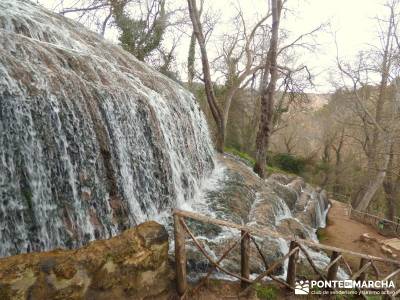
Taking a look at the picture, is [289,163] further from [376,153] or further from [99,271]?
[99,271]

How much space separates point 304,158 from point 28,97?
25.0 meters

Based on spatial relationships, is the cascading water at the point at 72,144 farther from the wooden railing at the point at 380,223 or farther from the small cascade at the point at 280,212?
the wooden railing at the point at 380,223

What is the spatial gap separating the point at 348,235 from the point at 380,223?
2.95m

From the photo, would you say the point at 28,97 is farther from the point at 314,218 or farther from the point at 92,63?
the point at 314,218

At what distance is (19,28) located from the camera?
7.15 meters

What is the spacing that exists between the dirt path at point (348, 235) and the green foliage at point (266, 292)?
14.3ft

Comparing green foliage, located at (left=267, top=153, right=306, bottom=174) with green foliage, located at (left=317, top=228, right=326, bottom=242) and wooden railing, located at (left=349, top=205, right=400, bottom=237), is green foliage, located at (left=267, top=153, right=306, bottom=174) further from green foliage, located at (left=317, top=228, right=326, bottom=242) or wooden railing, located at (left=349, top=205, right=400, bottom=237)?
green foliage, located at (left=317, top=228, right=326, bottom=242)

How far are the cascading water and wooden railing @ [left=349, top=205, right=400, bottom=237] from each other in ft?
31.5

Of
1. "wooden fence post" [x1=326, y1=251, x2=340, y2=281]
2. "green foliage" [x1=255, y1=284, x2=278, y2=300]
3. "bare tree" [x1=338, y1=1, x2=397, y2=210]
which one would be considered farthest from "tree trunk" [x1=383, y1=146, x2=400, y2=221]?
"green foliage" [x1=255, y1=284, x2=278, y2=300]

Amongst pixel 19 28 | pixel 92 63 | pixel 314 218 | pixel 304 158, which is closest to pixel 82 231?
pixel 92 63

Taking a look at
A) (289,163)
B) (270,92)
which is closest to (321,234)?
(270,92)

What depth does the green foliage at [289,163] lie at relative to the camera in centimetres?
2683

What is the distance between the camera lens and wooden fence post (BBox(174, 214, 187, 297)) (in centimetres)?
436

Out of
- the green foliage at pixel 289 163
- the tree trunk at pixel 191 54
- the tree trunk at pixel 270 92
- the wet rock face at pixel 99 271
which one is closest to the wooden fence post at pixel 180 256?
the wet rock face at pixel 99 271
